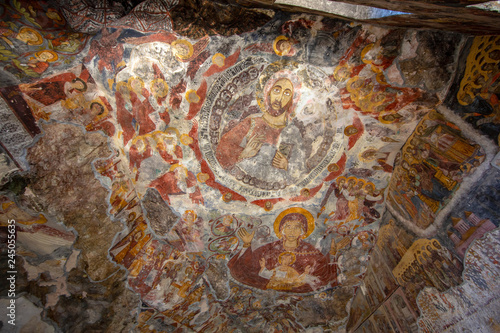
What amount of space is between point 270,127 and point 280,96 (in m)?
0.65

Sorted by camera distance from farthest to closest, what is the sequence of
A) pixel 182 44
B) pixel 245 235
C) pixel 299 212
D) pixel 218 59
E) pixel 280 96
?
pixel 245 235 → pixel 299 212 → pixel 280 96 → pixel 218 59 → pixel 182 44

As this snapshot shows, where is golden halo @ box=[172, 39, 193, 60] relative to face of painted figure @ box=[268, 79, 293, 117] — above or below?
above

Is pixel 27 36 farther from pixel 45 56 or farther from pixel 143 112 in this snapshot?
pixel 143 112

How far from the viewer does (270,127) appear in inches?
222

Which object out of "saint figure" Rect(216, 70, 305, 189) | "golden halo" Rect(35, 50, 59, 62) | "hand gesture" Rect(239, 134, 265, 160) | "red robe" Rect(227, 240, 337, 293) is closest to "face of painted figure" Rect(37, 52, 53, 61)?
"golden halo" Rect(35, 50, 59, 62)

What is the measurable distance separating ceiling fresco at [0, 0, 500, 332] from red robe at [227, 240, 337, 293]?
7 cm

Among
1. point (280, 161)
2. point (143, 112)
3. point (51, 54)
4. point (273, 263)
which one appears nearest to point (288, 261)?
point (273, 263)

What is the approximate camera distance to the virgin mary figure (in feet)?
22.3

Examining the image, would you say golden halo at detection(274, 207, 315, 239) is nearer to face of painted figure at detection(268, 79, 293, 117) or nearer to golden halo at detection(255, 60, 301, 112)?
face of painted figure at detection(268, 79, 293, 117)

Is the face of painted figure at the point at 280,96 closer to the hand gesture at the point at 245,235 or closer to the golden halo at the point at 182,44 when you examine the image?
the golden halo at the point at 182,44

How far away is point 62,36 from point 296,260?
22.1ft

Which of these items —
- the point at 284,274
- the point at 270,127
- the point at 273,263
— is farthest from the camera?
the point at 284,274

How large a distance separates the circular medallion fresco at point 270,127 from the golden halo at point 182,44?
0.66m

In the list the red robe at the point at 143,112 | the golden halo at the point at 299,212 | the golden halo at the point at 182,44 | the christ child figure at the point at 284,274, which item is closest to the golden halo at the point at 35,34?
the red robe at the point at 143,112
